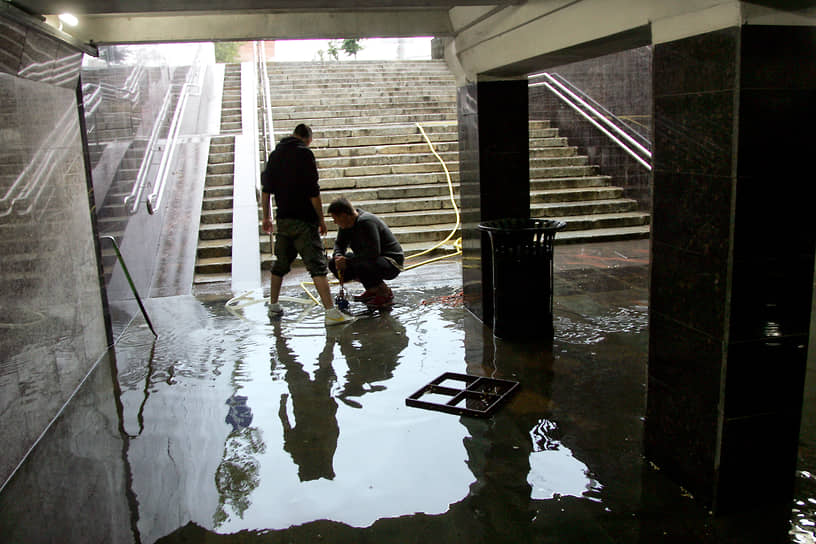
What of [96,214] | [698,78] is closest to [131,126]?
[96,214]

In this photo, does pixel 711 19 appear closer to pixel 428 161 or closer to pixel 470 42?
pixel 470 42

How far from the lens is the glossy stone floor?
3.01 meters

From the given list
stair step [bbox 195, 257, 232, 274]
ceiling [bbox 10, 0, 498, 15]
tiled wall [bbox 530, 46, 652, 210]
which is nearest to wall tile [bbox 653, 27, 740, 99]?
ceiling [bbox 10, 0, 498, 15]

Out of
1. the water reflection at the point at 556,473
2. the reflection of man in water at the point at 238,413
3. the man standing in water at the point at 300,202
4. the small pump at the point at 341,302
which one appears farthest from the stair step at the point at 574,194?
the water reflection at the point at 556,473

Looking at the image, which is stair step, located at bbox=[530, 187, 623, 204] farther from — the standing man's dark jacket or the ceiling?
the ceiling

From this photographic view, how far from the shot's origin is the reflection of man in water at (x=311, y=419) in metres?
3.61

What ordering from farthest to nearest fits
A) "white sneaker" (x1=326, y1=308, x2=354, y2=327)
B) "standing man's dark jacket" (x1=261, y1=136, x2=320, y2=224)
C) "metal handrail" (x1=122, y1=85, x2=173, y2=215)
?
"metal handrail" (x1=122, y1=85, x2=173, y2=215) → "white sneaker" (x1=326, y1=308, x2=354, y2=327) → "standing man's dark jacket" (x1=261, y1=136, x2=320, y2=224)

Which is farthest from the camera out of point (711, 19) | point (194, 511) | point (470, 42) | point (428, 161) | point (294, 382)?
point (428, 161)

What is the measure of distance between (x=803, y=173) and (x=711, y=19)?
74 cm

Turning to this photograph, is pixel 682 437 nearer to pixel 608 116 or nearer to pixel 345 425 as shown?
pixel 345 425

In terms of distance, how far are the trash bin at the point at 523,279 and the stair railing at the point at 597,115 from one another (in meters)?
5.88

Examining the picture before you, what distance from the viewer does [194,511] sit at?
320 cm

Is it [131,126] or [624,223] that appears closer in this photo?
[131,126]

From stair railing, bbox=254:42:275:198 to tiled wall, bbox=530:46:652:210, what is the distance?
15.2ft
